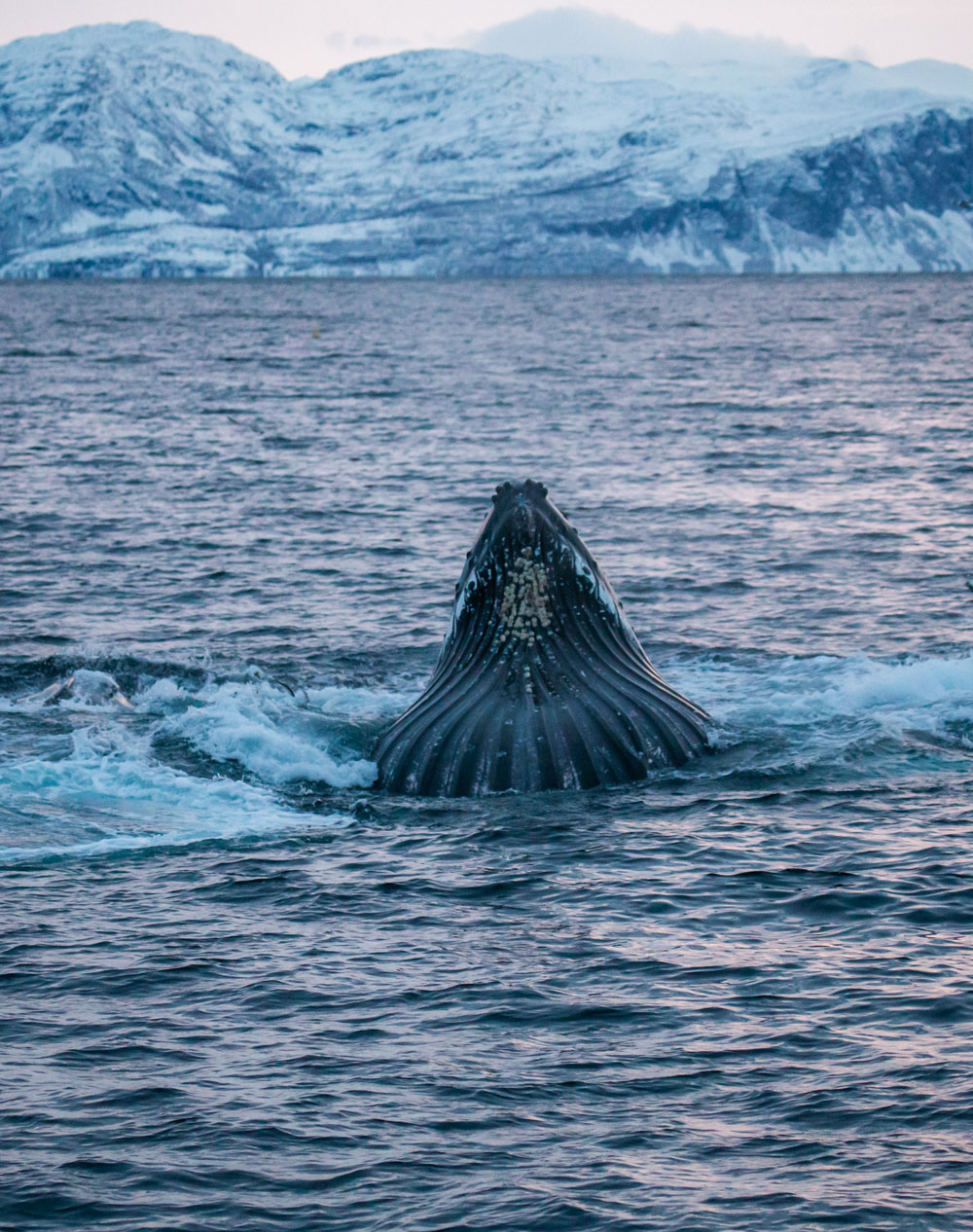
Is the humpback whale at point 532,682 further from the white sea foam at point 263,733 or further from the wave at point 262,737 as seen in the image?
the white sea foam at point 263,733

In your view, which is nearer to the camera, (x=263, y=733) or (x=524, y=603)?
(x=524, y=603)

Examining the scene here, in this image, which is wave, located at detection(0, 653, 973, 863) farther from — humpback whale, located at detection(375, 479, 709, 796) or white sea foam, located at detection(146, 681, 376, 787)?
humpback whale, located at detection(375, 479, 709, 796)

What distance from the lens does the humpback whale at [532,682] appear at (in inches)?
597

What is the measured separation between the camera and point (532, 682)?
15164mm

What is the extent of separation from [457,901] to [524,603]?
10.8 feet

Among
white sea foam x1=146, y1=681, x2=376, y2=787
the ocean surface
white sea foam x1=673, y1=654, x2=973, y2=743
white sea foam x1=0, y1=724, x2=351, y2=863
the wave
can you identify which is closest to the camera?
the ocean surface

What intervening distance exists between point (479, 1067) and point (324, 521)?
25666mm

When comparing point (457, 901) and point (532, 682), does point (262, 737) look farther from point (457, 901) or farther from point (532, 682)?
point (457, 901)

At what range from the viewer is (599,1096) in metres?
9.68

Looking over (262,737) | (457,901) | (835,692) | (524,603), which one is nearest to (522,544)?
(524,603)

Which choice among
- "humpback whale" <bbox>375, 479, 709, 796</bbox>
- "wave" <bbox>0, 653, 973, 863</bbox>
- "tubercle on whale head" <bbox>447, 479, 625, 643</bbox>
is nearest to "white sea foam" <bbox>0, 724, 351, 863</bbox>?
"wave" <bbox>0, 653, 973, 863</bbox>

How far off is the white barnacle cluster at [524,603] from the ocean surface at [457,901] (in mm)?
1552

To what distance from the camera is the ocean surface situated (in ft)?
29.2

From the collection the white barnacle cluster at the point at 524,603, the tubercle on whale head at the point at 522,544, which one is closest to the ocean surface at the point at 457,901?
the white barnacle cluster at the point at 524,603
